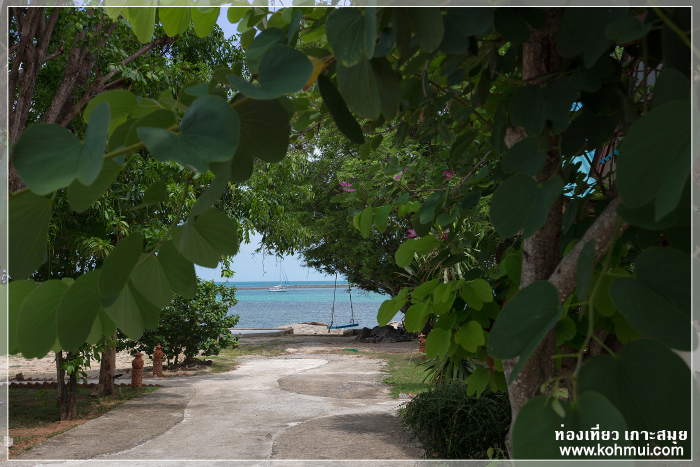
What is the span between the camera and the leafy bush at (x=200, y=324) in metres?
7.83

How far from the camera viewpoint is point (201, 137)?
246 millimetres

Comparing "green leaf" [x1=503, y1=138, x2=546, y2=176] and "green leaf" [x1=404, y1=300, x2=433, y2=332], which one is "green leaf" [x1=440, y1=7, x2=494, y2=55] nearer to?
"green leaf" [x1=503, y1=138, x2=546, y2=176]

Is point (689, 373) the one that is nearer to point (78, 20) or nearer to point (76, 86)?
point (78, 20)

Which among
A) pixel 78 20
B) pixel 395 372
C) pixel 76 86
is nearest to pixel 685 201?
pixel 78 20

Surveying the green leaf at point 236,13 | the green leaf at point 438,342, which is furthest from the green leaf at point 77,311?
the green leaf at point 438,342

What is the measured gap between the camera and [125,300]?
398 millimetres

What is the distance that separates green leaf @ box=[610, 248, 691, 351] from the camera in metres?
0.24

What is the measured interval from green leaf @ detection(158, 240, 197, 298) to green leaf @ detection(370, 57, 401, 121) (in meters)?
0.21

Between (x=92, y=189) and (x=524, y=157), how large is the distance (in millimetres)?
309

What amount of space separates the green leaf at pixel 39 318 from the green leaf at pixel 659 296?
0.36m

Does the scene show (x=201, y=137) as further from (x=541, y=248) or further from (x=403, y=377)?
(x=403, y=377)

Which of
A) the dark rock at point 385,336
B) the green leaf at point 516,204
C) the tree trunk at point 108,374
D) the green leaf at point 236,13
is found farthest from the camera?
the dark rock at point 385,336

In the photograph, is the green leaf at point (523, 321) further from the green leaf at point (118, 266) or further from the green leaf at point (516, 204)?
the green leaf at point (118, 266)

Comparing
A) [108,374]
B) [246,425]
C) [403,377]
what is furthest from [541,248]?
[403,377]
